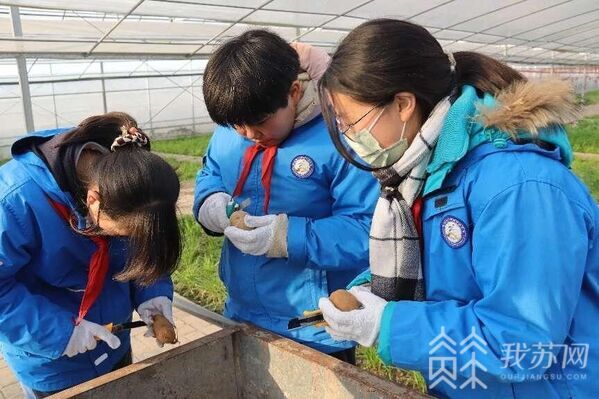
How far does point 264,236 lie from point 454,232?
23.8 inches

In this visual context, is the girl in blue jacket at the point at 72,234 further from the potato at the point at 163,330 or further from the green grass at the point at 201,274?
the green grass at the point at 201,274

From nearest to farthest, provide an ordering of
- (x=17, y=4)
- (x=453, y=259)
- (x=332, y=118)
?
1. (x=453, y=259)
2. (x=332, y=118)
3. (x=17, y=4)

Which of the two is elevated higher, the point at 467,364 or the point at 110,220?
the point at 110,220

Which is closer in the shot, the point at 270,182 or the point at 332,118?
the point at 332,118

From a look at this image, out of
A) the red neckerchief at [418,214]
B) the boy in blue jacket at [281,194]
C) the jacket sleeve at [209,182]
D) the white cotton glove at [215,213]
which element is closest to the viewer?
the red neckerchief at [418,214]

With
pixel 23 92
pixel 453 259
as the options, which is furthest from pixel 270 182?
pixel 23 92

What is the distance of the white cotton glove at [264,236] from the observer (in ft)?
4.87

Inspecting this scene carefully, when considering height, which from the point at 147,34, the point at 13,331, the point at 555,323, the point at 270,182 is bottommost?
the point at 13,331

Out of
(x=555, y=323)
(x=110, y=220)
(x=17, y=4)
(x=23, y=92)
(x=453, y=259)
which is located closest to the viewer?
(x=555, y=323)

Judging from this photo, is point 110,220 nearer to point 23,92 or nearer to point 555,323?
point 555,323

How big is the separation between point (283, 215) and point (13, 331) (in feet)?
2.48

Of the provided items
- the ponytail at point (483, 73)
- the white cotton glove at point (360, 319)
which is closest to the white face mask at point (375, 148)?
the ponytail at point (483, 73)

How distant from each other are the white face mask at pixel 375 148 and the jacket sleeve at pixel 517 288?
23 cm

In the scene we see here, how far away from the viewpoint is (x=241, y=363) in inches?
62.9
